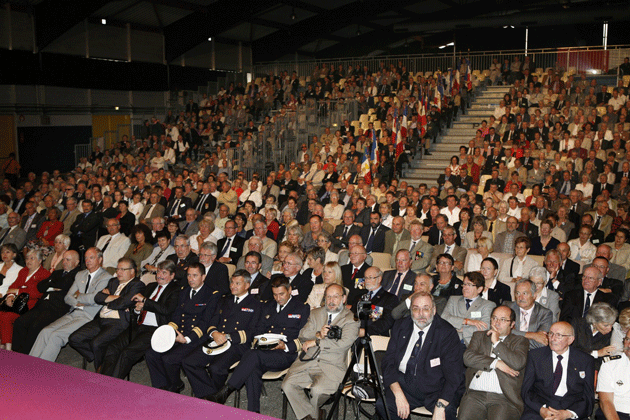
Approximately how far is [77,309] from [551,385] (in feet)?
Result: 14.4

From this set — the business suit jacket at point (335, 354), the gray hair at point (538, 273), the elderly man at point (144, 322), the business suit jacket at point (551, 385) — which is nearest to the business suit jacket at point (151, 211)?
the elderly man at point (144, 322)

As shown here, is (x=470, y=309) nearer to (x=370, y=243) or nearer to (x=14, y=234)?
(x=370, y=243)

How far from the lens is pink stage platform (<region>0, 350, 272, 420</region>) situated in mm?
2078

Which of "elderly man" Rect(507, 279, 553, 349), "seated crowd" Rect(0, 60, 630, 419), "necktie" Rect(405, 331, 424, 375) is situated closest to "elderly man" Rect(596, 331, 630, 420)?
"seated crowd" Rect(0, 60, 630, 419)

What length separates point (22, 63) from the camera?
16375 millimetres

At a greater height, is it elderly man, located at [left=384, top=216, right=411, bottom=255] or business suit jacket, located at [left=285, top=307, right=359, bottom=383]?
elderly man, located at [left=384, top=216, right=411, bottom=255]

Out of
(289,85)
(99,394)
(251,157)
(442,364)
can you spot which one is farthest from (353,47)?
(99,394)

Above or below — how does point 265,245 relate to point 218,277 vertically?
above

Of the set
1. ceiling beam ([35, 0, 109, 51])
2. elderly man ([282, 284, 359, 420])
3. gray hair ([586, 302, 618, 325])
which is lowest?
elderly man ([282, 284, 359, 420])

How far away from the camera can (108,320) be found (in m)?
5.31

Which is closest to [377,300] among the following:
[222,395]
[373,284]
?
[373,284]

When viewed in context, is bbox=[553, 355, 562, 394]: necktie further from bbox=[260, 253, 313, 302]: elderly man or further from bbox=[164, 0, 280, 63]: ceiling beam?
bbox=[164, 0, 280, 63]: ceiling beam

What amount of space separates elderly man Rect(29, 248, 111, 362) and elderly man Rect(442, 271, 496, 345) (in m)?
3.44

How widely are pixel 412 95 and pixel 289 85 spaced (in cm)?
527
